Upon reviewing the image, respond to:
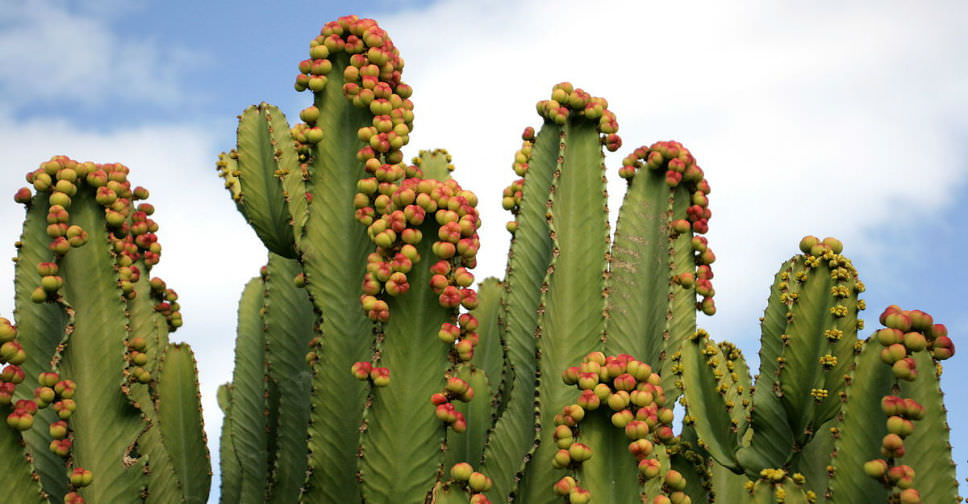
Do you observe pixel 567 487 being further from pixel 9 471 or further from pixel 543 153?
pixel 9 471

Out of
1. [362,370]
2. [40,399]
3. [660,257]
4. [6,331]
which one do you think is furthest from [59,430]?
[660,257]

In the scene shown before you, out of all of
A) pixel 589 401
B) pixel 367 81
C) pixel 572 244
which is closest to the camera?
pixel 589 401

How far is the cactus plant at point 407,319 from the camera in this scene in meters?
4.48

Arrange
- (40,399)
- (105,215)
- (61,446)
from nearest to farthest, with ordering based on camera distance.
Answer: (40,399)
(61,446)
(105,215)

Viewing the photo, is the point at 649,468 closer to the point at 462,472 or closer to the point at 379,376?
the point at 462,472

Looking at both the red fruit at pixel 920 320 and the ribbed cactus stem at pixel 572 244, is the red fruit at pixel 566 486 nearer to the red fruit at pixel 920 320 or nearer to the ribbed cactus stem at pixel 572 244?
the ribbed cactus stem at pixel 572 244

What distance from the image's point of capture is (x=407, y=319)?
177 inches

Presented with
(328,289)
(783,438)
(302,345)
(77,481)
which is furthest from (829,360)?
(77,481)

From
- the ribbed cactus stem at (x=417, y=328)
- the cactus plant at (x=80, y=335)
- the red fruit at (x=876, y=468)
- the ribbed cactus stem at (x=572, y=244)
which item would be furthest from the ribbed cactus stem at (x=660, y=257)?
the cactus plant at (x=80, y=335)

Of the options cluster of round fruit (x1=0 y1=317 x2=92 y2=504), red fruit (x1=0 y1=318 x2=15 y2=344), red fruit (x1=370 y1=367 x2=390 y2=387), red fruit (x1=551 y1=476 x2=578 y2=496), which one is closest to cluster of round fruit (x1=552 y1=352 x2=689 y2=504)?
red fruit (x1=551 y1=476 x2=578 y2=496)

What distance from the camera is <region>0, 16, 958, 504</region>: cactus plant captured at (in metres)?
4.48

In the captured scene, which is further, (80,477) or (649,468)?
(80,477)

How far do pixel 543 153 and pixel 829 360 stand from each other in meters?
1.71

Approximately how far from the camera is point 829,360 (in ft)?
16.7
